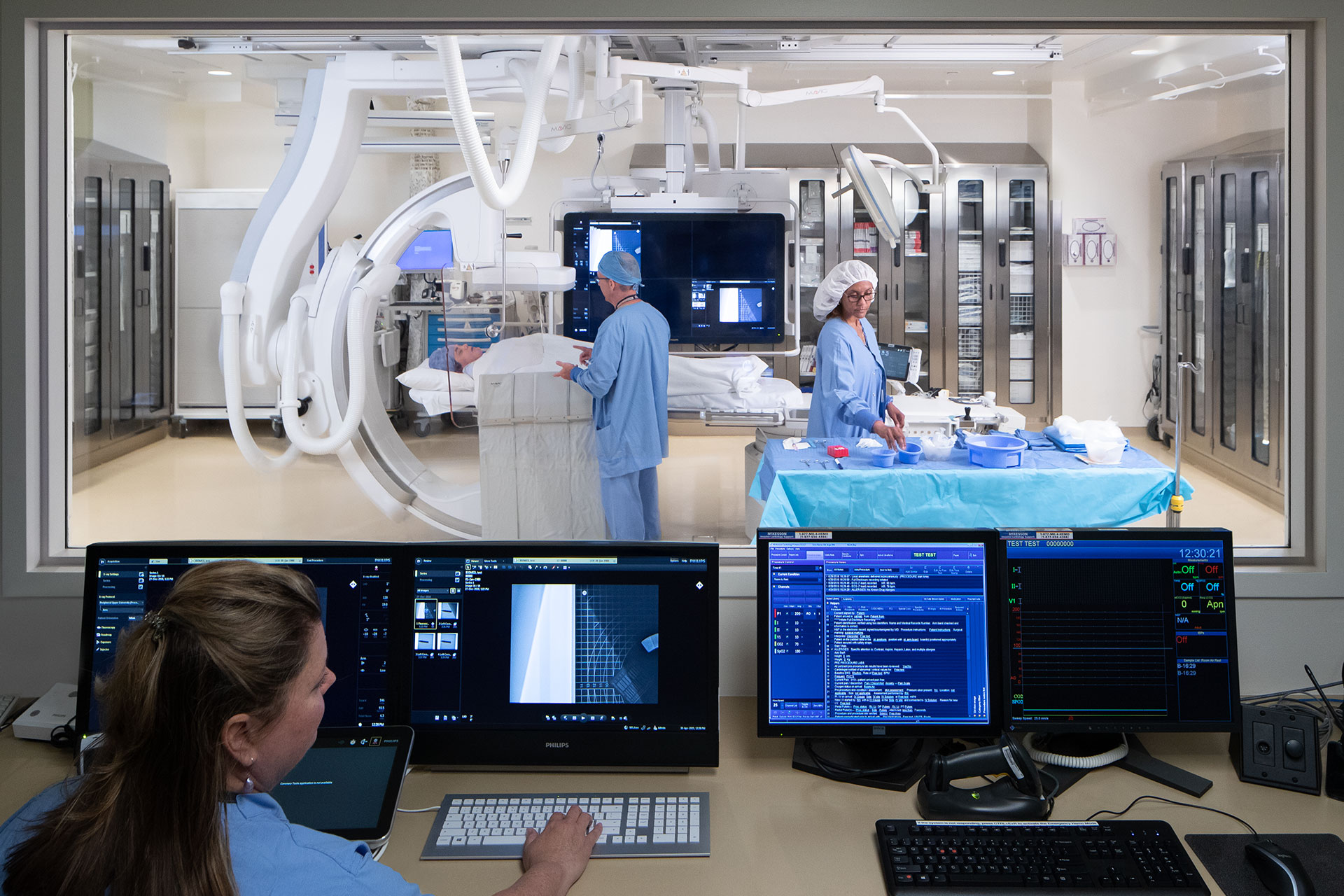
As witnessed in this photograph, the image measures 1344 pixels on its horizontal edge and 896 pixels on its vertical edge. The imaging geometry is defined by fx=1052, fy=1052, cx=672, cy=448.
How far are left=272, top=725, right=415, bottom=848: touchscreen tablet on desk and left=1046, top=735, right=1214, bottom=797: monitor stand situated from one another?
2.97ft

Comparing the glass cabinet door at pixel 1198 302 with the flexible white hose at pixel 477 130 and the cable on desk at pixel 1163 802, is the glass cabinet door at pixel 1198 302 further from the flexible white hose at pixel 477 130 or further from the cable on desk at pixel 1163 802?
the cable on desk at pixel 1163 802

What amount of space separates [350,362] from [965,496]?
1.89 metres

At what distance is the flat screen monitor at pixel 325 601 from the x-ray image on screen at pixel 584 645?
192 mm

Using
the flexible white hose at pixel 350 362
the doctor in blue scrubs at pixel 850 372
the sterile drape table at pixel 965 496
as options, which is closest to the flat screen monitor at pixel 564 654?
the sterile drape table at pixel 965 496

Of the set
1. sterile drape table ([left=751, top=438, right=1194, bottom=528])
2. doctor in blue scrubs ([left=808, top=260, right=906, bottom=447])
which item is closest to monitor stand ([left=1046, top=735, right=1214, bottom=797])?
sterile drape table ([left=751, top=438, right=1194, bottom=528])

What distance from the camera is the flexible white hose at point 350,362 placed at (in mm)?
3170

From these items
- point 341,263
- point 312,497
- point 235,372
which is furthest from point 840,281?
point 312,497

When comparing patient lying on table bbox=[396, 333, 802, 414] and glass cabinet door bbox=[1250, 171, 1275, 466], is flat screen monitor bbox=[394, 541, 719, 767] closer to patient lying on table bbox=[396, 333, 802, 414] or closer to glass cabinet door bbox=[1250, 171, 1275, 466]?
patient lying on table bbox=[396, 333, 802, 414]

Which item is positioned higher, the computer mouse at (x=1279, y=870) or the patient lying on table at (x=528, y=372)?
the patient lying on table at (x=528, y=372)

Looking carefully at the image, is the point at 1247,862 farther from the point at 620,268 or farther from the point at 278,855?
the point at 620,268

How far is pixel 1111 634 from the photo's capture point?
153 centimetres

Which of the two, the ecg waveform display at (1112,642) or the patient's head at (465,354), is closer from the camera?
the ecg waveform display at (1112,642)

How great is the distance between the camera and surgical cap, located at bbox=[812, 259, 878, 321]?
371cm

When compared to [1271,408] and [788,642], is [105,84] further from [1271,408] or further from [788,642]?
[1271,408]
